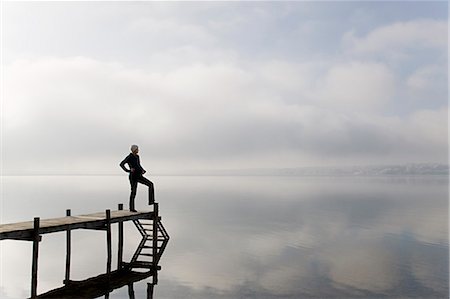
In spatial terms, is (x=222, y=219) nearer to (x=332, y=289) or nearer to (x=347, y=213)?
(x=347, y=213)

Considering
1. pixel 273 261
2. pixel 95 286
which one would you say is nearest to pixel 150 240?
pixel 95 286

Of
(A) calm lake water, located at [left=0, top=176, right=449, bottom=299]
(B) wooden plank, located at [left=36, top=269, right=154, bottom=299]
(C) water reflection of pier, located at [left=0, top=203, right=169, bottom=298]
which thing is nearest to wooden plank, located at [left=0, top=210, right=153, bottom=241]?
(C) water reflection of pier, located at [left=0, top=203, right=169, bottom=298]

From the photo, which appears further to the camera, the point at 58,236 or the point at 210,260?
the point at 58,236

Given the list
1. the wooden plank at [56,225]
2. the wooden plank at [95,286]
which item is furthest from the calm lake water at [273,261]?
the wooden plank at [56,225]

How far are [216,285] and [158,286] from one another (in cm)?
334

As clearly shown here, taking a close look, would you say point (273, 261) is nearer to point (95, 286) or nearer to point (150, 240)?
point (150, 240)

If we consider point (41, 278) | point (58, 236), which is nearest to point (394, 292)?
point (41, 278)

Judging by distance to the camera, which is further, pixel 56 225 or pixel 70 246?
pixel 70 246

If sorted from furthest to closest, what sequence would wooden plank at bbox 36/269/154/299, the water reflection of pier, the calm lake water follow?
the calm lake water, wooden plank at bbox 36/269/154/299, the water reflection of pier

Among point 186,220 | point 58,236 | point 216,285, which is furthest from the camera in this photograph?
point 186,220

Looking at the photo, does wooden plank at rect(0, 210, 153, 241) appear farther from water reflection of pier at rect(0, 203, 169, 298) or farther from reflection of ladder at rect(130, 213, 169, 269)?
reflection of ladder at rect(130, 213, 169, 269)

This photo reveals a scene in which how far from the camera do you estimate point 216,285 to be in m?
25.2

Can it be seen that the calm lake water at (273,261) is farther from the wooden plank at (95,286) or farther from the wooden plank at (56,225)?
the wooden plank at (56,225)

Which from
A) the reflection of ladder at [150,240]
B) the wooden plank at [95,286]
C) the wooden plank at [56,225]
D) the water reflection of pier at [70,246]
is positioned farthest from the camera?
the reflection of ladder at [150,240]
